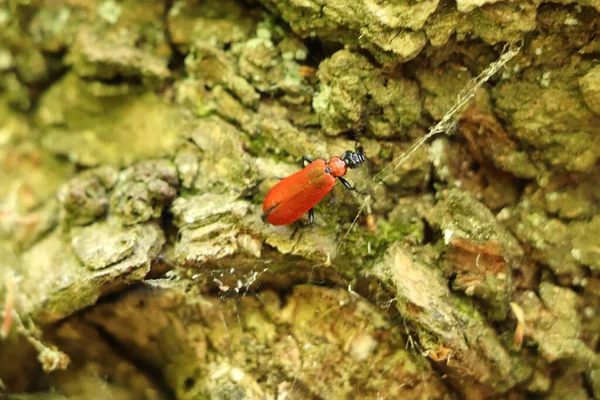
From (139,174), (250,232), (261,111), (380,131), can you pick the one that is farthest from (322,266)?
(139,174)

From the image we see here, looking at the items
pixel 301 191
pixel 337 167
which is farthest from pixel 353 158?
pixel 301 191

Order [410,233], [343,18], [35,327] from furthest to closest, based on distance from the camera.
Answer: [35,327] < [410,233] < [343,18]

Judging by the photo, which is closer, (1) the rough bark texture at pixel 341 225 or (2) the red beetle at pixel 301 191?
(1) the rough bark texture at pixel 341 225

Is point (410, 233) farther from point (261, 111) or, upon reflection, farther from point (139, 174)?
point (139, 174)

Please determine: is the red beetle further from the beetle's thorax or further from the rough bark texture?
the rough bark texture

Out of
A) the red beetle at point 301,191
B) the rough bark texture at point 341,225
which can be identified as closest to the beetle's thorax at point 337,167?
the red beetle at point 301,191

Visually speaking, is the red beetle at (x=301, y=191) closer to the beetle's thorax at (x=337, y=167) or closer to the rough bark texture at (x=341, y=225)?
the beetle's thorax at (x=337, y=167)

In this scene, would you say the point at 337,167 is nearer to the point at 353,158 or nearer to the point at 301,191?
the point at 353,158
